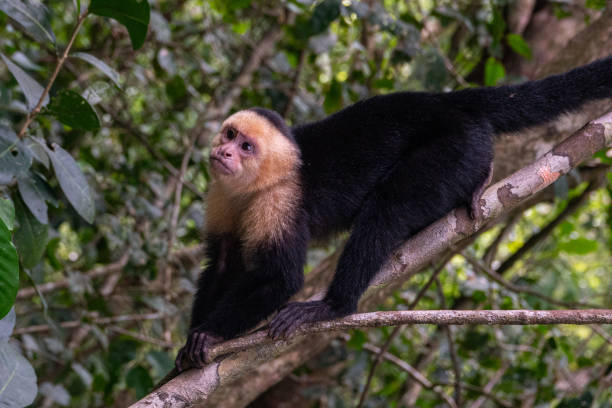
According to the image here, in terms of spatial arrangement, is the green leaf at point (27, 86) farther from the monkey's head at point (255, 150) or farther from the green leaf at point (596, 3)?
the green leaf at point (596, 3)

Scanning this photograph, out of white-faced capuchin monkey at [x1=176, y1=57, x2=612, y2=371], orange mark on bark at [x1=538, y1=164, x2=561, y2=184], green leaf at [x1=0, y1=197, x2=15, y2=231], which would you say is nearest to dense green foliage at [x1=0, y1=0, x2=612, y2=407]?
white-faced capuchin monkey at [x1=176, y1=57, x2=612, y2=371]

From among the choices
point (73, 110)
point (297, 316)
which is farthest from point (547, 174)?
point (73, 110)

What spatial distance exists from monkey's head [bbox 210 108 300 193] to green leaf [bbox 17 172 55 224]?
2.18ft

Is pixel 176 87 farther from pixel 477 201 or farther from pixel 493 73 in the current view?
pixel 477 201

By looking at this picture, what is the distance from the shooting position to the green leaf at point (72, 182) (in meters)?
1.93

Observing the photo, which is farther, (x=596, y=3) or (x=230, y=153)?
(x=596, y=3)

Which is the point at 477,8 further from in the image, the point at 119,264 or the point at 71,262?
the point at 71,262

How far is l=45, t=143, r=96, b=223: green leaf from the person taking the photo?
1931mm

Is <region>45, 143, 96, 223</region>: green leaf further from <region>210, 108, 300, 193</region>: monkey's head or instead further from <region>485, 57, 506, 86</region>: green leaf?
<region>485, 57, 506, 86</region>: green leaf

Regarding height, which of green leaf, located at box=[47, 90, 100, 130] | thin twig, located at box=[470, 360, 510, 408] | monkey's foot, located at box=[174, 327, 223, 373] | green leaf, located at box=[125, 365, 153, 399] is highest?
green leaf, located at box=[47, 90, 100, 130]

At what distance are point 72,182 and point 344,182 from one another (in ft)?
3.55

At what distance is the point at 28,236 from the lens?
196cm

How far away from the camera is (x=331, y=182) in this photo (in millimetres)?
2506

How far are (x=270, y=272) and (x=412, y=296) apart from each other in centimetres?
192
